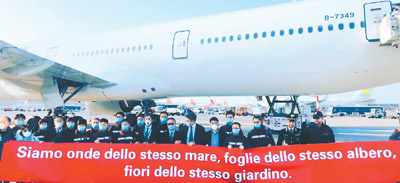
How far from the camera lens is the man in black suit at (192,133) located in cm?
505

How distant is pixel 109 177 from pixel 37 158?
1.21 meters

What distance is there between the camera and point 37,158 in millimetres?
4117

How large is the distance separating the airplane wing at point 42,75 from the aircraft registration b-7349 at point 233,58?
0.09 feet

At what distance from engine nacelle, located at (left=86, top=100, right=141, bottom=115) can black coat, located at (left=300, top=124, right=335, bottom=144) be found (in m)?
9.11

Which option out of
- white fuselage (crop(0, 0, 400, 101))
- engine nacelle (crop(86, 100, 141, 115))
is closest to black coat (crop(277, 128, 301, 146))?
white fuselage (crop(0, 0, 400, 101))

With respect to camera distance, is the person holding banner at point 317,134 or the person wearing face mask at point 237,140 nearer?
the person wearing face mask at point 237,140

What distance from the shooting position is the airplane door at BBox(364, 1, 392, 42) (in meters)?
6.02

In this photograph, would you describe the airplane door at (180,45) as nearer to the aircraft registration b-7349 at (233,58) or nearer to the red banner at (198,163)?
the aircraft registration b-7349 at (233,58)

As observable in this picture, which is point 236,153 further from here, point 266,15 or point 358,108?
point 358,108

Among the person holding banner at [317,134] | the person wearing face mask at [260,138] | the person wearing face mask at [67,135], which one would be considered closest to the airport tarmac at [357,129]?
the person holding banner at [317,134]

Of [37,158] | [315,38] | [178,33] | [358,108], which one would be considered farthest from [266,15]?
[358,108]

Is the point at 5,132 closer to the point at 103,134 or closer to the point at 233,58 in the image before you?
the point at 103,134

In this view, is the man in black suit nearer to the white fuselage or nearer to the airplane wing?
the white fuselage

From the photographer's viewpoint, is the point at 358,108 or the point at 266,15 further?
the point at 358,108
